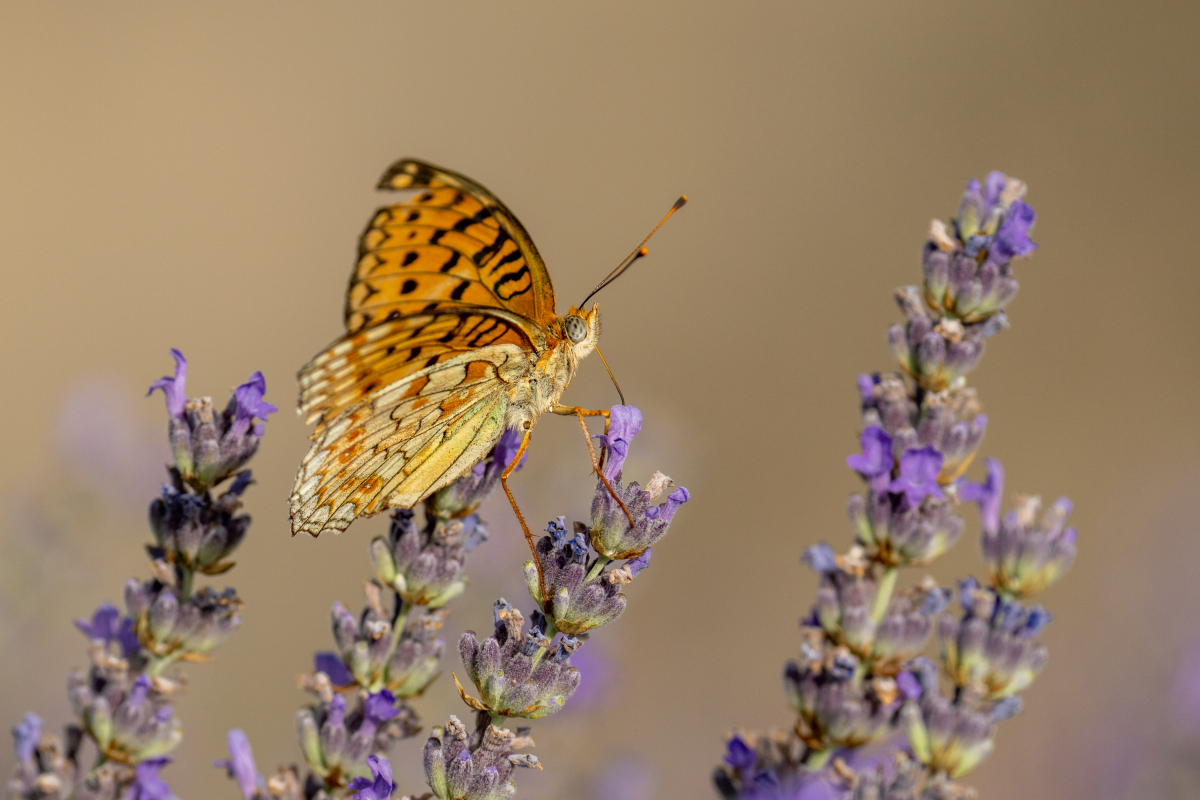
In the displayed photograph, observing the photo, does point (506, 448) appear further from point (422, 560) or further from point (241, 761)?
point (241, 761)

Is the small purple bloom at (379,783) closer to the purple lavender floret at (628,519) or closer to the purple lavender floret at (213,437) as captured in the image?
the purple lavender floret at (628,519)

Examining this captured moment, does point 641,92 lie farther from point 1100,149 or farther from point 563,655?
point 563,655

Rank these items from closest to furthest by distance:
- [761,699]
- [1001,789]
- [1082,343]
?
1. [1001,789]
2. [761,699]
3. [1082,343]

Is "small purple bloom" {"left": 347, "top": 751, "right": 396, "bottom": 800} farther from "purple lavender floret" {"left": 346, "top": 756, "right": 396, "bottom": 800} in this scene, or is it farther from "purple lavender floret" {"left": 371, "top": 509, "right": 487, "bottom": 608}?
"purple lavender floret" {"left": 371, "top": 509, "right": 487, "bottom": 608}

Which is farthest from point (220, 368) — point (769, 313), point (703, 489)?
point (769, 313)

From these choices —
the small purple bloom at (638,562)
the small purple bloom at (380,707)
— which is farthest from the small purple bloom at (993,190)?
the small purple bloom at (380,707)

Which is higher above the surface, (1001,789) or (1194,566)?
A: (1194,566)

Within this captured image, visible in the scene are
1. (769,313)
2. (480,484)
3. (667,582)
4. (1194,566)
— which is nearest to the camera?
(480,484)
